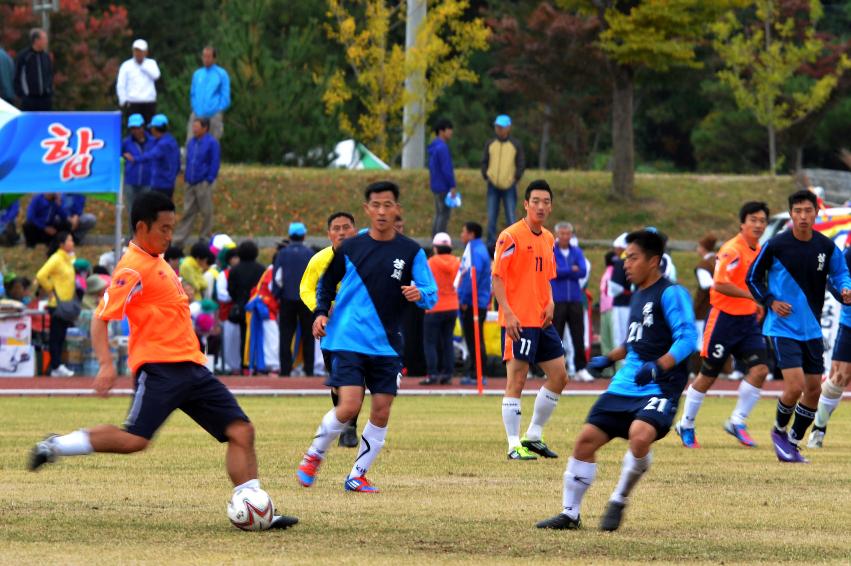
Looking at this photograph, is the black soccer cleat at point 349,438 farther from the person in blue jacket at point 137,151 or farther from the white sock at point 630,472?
the person in blue jacket at point 137,151

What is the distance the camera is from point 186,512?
985 centimetres

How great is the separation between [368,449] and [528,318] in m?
3.26

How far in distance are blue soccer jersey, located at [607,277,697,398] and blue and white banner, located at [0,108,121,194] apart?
52.2ft

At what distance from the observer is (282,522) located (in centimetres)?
916

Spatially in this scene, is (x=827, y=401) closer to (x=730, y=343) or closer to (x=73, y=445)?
(x=730, y=343)

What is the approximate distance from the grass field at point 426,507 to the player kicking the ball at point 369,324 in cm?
35

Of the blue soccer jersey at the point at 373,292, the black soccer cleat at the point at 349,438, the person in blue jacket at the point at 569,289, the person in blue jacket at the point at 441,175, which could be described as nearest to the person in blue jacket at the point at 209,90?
the person in blue jacket at the point at 441,175

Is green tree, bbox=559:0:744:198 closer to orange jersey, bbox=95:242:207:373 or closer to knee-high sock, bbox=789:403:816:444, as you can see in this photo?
knee-high sock, bbox=789:403:816:444

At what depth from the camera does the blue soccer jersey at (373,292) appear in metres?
11.4

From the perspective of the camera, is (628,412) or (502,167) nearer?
(628,412)

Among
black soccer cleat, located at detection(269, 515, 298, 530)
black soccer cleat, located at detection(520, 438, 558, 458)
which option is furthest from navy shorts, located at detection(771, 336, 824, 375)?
black soccer cleat, located at detection(269, 515, 298, 530)

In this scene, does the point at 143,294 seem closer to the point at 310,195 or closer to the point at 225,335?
the point at 225,335

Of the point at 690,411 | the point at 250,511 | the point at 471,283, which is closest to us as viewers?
the point at 250,511

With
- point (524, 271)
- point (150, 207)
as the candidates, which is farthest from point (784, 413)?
point (150, 207)
